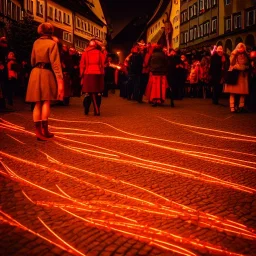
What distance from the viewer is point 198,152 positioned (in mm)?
7059

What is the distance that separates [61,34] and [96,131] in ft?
164

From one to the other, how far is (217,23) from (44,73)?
42409 millimetres

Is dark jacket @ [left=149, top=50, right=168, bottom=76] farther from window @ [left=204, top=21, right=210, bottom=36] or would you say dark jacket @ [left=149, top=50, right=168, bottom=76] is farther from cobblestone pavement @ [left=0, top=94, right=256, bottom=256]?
window @ [left=204, top=21, right=210, bottom=36]

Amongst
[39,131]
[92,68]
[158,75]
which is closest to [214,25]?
[158,75]

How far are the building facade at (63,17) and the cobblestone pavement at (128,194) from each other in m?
30.6

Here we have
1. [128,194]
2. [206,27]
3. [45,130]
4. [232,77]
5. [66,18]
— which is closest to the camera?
[128,194]

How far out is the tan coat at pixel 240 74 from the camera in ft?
45.1

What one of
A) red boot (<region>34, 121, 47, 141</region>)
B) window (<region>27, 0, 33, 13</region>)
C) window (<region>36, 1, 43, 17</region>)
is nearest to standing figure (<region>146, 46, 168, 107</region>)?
red boot (<region>34, 121, 47, 141</region>)

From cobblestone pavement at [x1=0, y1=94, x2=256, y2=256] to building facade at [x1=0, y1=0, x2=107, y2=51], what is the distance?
30.6 m

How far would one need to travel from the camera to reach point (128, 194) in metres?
4.58

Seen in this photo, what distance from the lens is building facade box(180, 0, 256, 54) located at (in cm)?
4070

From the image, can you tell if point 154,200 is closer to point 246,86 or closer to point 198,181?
point 198,181

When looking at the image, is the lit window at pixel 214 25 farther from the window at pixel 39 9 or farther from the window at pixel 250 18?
the window at pixel 39 9

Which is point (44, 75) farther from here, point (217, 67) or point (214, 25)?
point (214, 25)
